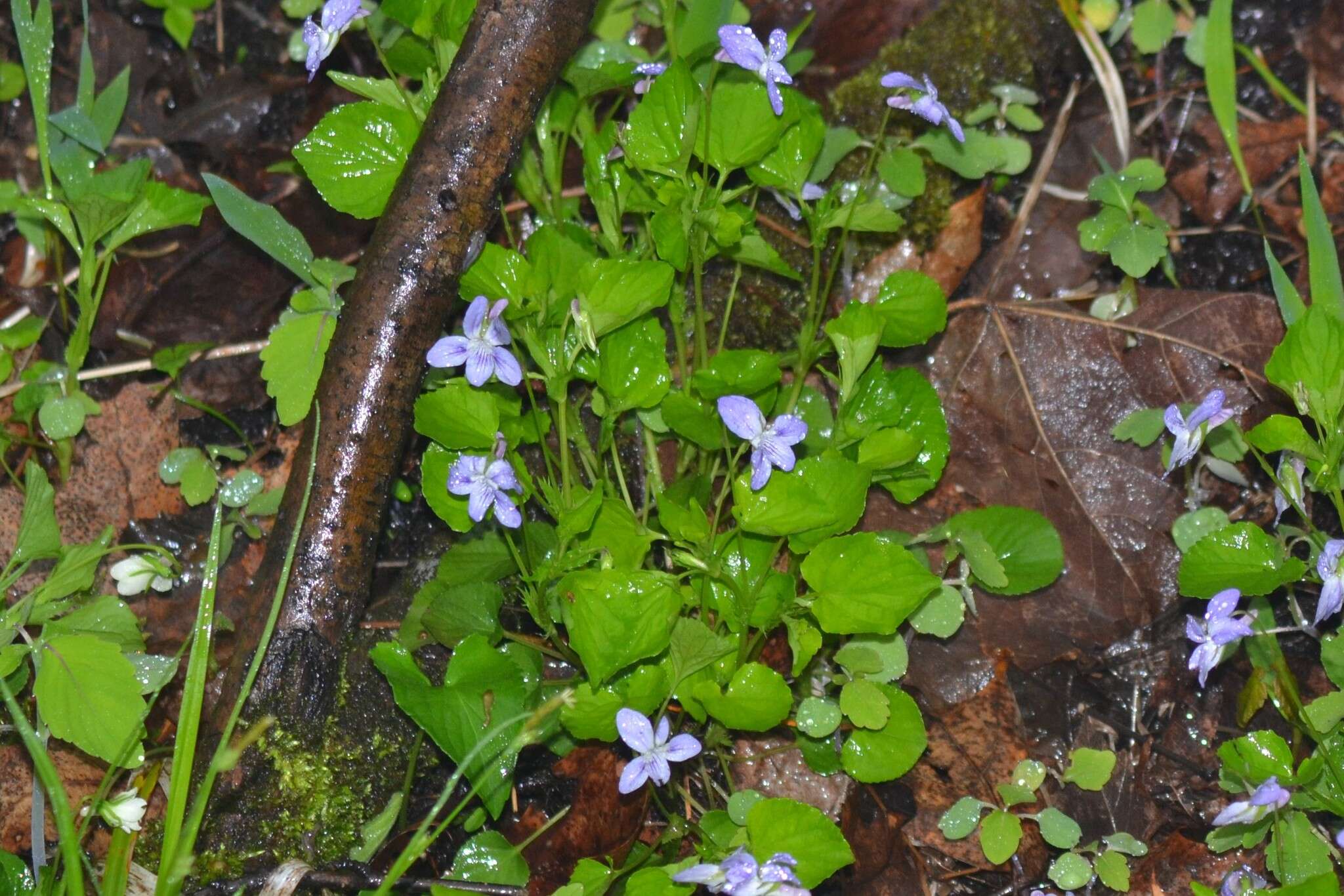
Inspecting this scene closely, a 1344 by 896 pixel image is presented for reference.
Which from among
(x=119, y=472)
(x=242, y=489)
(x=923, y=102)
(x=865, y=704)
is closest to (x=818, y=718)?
(x=865, y=704)

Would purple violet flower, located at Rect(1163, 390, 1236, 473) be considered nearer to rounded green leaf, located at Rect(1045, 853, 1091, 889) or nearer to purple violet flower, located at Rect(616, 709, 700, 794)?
rounded green leaf, located at Rect(1045, 853, 1091, 889)

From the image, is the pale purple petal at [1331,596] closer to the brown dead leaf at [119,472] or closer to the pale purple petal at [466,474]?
the pale purple petal at [466,474]

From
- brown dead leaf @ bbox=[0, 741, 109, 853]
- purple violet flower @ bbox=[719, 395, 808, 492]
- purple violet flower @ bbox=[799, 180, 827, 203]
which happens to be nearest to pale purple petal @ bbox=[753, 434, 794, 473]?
purple violet flower @ bbox=[719, 395, 808, 492]

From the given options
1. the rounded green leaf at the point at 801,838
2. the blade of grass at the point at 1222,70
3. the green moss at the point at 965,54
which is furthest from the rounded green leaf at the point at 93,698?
the blade of grass at the point at 1222,70

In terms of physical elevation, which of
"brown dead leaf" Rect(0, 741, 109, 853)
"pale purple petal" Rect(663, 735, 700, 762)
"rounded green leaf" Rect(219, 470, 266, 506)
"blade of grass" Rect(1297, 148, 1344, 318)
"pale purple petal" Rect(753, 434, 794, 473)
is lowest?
"brown dead leaf" Rect(0, 741, 109, 853)

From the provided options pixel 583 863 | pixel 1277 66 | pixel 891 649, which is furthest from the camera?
pixel 1277 66

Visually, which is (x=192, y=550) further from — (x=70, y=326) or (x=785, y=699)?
(x=785, y=699)

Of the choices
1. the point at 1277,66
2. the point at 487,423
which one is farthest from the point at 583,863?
the point at 1277,66

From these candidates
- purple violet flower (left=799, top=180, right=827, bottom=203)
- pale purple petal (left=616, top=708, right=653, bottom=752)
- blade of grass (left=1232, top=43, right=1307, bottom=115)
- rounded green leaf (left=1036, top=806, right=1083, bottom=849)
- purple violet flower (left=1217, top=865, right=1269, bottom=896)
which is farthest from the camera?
blade of grass (left=1232, top=43, right=1307, bottom=115)
